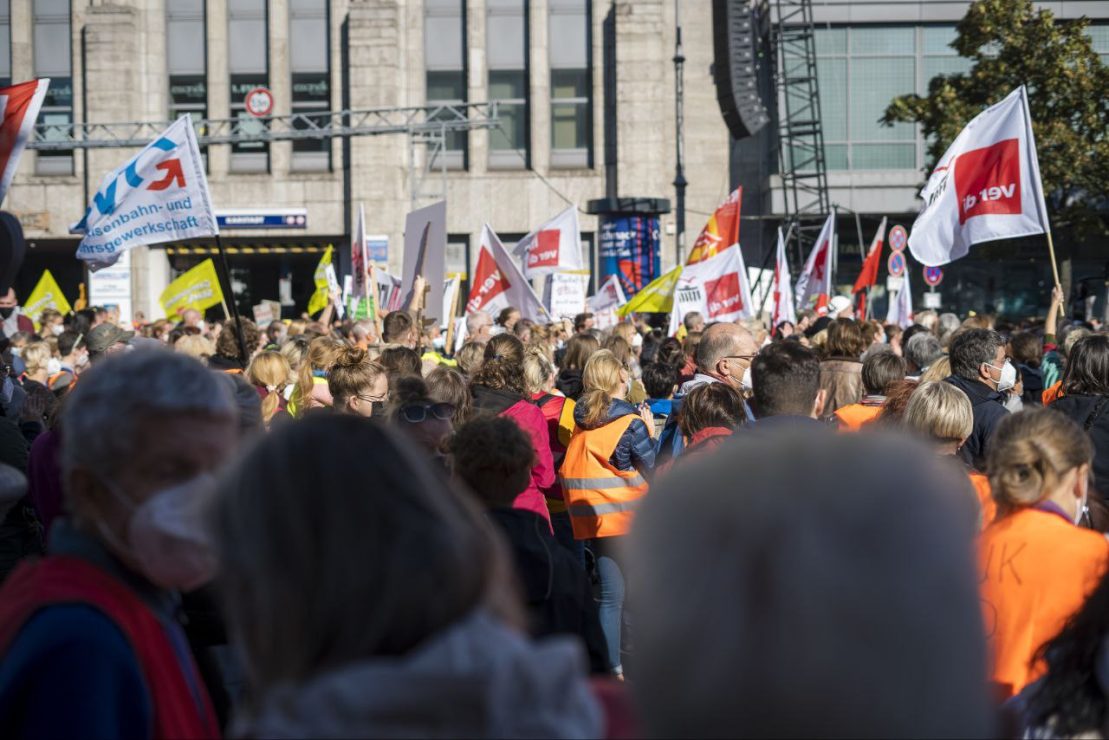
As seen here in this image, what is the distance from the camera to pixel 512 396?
24.2 feet

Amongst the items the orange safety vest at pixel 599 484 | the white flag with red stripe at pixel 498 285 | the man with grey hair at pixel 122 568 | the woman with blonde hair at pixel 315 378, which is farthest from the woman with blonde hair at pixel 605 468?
the white flag with red stripe at pixel 498 285

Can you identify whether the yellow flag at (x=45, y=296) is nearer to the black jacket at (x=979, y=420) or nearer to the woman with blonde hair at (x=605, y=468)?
the woman with blonde hair at (x=605, y=468)

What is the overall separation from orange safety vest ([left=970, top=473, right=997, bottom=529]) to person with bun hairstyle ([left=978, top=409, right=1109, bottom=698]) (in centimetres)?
10

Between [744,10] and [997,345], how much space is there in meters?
24.6

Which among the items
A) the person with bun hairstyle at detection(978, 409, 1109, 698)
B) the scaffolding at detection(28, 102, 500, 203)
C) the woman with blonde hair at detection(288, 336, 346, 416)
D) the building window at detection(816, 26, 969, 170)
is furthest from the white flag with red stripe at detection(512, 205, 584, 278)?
the building window at detection(816, 26, 969, 170)

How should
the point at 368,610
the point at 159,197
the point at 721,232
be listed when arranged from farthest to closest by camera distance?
1. the point at 721,232
2. the point at 159,197
3. the point at 368,610

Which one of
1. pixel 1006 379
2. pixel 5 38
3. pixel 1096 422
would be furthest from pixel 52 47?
pixel 1096 422

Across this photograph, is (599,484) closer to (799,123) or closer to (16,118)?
(16,118)

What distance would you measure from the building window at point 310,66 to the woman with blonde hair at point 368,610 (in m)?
35.9

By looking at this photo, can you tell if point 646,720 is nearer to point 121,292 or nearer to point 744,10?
point 744,10

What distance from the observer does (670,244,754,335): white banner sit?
16.0m

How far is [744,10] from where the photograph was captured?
100.0 feet

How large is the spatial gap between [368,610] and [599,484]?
5.73 meters

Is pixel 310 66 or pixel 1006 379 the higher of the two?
pixel 310 66
